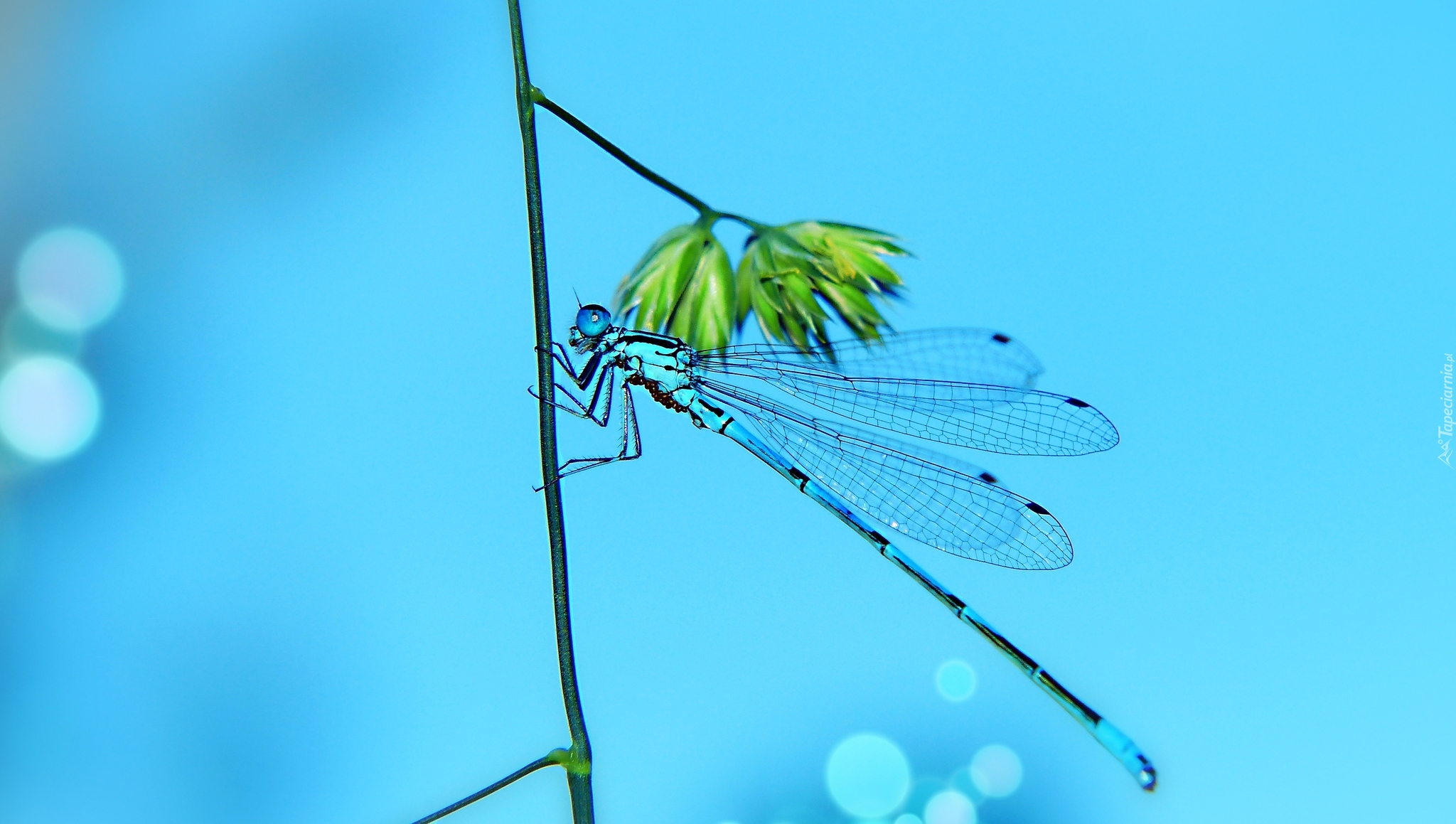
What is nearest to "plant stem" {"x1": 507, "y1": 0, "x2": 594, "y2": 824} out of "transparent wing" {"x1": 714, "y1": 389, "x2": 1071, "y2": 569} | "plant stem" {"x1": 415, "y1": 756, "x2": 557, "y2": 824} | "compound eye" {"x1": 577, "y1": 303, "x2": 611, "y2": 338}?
"plant stem" {"x1": 415, "y1": 756, "x2": 557, "y2": 824}

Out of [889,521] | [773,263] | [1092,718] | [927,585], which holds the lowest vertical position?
[1092,718]

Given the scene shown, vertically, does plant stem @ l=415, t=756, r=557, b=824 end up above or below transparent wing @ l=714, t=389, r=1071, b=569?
below

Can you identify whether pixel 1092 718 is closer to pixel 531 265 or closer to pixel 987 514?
pixel 987 514

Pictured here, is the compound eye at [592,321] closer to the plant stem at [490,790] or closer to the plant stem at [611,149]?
the plant stem at [611,149]

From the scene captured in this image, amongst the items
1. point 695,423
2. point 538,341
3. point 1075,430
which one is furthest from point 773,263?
point 1075,430

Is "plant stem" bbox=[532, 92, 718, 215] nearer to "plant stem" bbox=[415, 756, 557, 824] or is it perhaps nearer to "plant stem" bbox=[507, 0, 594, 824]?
"plant stem" bbox=[507, 0, 594, 824]

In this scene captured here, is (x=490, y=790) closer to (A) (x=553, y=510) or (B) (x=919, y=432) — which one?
(A) (x=553, y=510)
